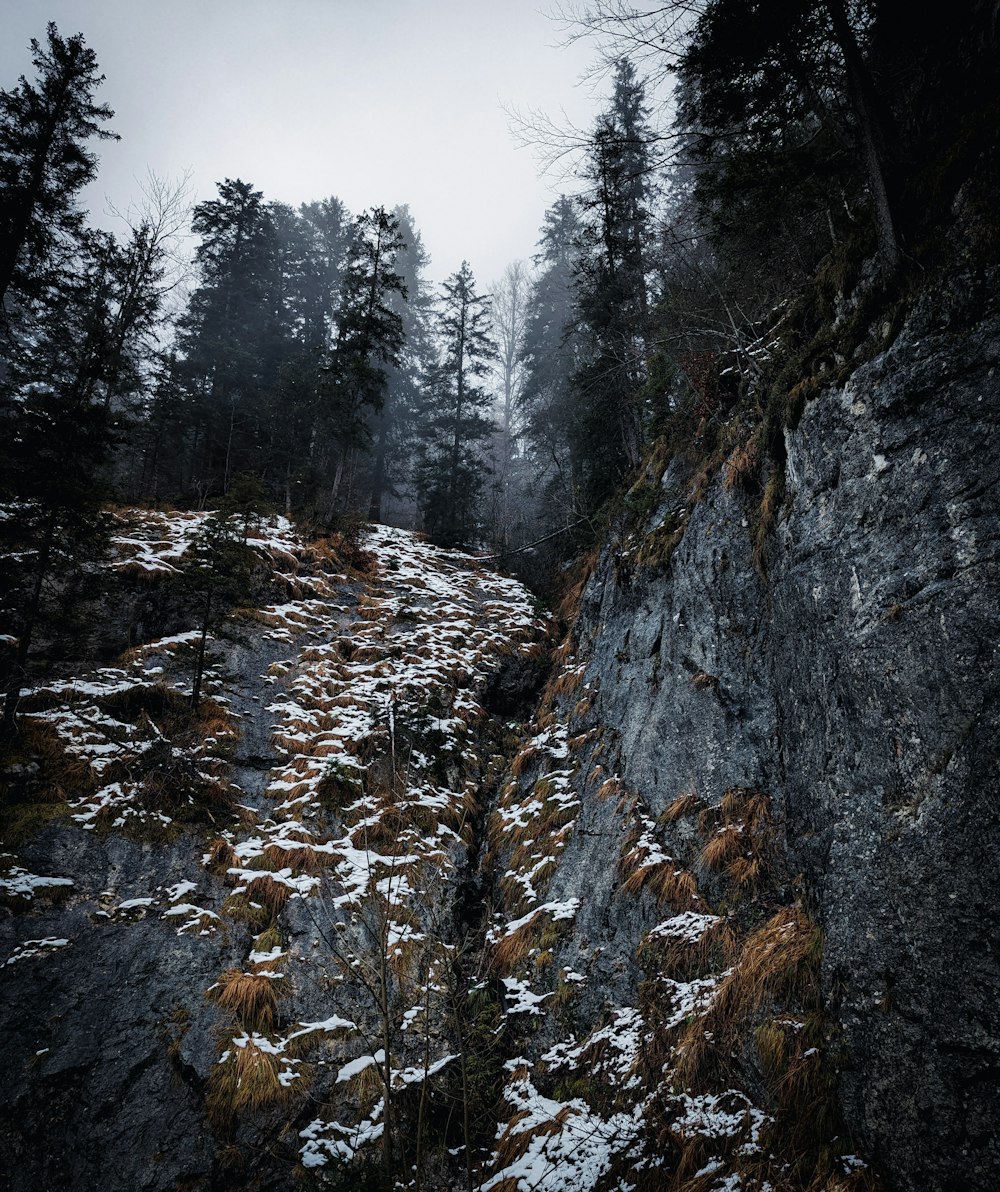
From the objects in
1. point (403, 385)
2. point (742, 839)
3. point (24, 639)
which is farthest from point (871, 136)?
point (403, 385)

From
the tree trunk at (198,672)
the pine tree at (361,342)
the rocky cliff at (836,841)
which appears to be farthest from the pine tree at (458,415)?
the rocky cliff at (836,841)

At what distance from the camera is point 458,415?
2056 centimetres

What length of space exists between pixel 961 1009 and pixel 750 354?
22.2 feet

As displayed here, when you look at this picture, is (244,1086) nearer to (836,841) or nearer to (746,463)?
(836,841)

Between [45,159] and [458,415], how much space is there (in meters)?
12.9

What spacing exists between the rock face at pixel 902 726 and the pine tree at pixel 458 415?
14.8 meters

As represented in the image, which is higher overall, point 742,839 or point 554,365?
point 554,365

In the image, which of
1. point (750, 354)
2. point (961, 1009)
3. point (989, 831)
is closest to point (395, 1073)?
point (961, 1009)

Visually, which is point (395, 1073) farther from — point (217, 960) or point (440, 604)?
point (440, 604)

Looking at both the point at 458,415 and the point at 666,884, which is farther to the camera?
the point at 458,415

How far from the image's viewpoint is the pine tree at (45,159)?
9.63 metres

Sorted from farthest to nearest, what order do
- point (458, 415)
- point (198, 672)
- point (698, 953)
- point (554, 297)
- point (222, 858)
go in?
point (554, 297)
point (458, 415)
point (198, 672)
point (222, 858)
point (698, 953)

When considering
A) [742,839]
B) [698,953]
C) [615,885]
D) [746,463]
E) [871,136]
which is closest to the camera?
[871,136]

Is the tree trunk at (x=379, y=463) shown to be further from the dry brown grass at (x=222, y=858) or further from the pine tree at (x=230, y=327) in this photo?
the dry brown grass at (x=222, y=858)
